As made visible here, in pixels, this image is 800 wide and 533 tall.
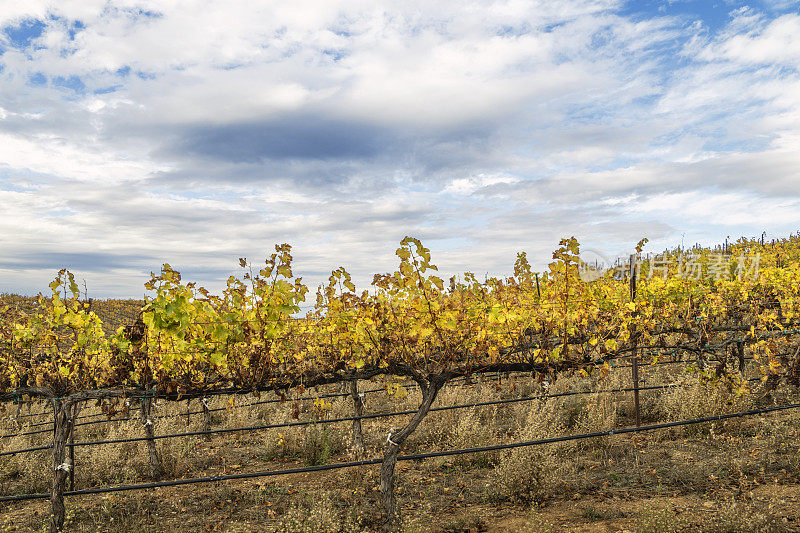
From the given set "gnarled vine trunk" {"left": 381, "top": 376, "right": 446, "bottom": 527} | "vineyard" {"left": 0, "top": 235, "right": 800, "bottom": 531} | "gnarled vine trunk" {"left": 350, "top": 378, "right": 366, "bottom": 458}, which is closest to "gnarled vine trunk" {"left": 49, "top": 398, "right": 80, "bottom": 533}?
"vineyard" {"left": 0, "top": 235, "right": 800, "bottom": 531}

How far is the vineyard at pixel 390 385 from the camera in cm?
537

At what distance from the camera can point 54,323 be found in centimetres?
591

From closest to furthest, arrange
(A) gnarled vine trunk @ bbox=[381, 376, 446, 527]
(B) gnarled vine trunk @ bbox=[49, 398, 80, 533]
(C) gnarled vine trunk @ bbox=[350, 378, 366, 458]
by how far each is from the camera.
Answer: (A) gnarled vine trunk @ bbox=[381, 376, 446, 527] → (B) gnarled vine trunk @ bbox=[49, 398, 80, 533] → (C) gnarled vine trunk @ bbox=[350, 378, 366, 458]

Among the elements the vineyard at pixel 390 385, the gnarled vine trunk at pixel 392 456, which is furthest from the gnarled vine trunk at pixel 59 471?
the gnarled vine trunk at pixel 392 456

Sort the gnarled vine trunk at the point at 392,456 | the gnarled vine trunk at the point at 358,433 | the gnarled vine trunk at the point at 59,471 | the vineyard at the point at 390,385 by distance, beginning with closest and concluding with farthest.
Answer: the vineyard at the point at 390,385 → the gnarled vine trunk at the point at 392,456 → the gnarled vine trunk at the point at 59,471 → the gnarled vine trunk at the point at 358,433

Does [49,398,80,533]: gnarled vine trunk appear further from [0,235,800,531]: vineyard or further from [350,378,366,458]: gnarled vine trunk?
[350,378,366,458]: gnarled vine trunk

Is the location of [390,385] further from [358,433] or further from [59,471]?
[59,471]

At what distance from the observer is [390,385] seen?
599 centimetres

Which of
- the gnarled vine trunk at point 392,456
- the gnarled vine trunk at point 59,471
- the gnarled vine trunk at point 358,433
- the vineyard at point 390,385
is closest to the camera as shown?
the vineyard at point 390,385

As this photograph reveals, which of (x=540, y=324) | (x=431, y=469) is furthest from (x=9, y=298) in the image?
(x=540, y=324)

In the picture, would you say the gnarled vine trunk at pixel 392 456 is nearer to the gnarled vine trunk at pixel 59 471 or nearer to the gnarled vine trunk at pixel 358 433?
the gnarled vine trunk at pixel 358 433

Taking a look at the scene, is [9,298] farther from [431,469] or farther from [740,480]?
[740,480]

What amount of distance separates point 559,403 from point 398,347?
729 cm

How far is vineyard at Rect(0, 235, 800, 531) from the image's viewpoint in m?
5.37
